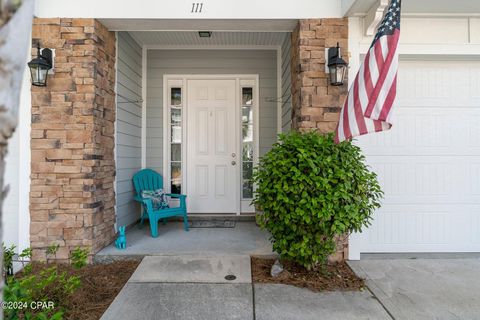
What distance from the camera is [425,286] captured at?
2.33m

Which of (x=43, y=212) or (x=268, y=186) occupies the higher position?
(x=268, y=186)

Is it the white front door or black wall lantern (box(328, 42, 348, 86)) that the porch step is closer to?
the white front door

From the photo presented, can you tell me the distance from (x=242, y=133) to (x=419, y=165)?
91.1 inches

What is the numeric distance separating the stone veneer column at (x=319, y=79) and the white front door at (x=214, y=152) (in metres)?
1.62

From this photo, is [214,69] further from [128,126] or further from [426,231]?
[426,231]

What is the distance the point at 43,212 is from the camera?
9.11 ft

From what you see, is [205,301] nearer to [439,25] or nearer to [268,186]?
[268,186]

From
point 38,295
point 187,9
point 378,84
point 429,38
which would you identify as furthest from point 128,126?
point 429,38

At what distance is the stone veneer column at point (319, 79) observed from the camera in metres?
2.81

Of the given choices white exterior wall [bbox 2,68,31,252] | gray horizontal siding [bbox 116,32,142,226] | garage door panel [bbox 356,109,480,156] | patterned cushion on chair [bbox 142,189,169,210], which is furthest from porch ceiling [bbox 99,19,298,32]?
patterned cushion on chair [bbox 142,189,169,210]

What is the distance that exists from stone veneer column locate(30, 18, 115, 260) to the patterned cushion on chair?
0.87m

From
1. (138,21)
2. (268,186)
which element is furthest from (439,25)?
(138,21)

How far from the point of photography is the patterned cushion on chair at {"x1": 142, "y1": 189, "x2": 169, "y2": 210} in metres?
3.69

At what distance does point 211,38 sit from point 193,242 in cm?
275
